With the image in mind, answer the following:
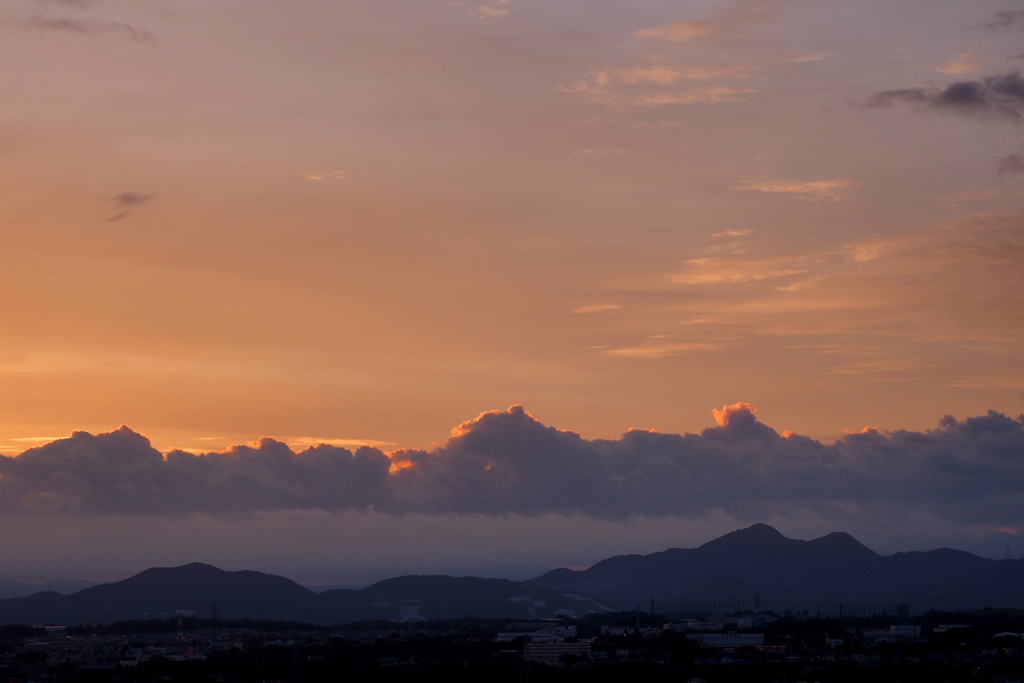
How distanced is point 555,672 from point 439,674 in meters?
17.8

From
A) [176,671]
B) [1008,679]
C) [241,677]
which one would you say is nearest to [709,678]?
[1008,679]

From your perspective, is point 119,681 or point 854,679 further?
point 119,681

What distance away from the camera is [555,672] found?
190 metres

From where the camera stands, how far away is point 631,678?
590ft

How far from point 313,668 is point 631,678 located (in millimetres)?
52395

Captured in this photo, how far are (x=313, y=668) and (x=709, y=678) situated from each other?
63.5 metres

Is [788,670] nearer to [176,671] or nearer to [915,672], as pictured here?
[915,672]

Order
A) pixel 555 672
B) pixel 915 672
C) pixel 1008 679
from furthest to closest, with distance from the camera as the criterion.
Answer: pixel 555 672 < pixel 915 672 < pixel 1008 679

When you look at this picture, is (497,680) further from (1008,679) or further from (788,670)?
(1008,679)

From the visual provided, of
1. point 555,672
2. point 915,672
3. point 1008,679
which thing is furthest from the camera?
point 555,672

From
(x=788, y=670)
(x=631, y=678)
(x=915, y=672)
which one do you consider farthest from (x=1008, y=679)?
(x=631, y=678)

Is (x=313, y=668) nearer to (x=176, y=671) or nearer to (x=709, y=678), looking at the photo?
(x=176, y=671)

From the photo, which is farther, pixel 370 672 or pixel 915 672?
pixel 370 672

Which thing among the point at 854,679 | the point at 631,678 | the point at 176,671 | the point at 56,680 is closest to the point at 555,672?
the point at 631,678
